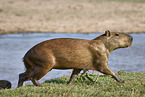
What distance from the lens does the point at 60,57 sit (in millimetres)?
7559

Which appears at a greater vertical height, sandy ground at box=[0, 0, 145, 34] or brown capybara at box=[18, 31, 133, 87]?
brown capybara at box=[18, 31, 133, 87]

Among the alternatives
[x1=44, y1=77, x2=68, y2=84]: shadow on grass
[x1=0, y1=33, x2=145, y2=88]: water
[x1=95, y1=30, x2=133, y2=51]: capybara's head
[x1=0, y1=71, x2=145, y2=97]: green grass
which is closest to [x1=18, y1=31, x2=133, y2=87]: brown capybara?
[x1=95, y1=30, x2=133, y2=51]: capybara's head

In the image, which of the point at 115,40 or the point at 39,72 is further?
the point at 115,40

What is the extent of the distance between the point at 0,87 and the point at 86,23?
1520 cm

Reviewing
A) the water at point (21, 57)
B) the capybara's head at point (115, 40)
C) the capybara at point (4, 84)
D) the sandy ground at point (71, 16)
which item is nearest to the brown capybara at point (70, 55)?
the capybara's head at point (115, 40)

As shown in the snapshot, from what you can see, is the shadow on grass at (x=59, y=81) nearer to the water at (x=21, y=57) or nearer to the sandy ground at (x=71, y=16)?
the water at (x=21, y=57)

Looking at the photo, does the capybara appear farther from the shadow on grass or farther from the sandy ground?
the sandy ground

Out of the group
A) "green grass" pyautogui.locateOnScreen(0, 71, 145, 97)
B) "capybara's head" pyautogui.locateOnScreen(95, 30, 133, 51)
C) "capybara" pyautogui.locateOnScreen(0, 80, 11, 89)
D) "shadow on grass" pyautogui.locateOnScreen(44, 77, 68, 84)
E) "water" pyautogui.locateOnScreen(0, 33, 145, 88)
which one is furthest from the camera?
"water" pyautogui.locateOnScreen(0, 33, 145, 88)

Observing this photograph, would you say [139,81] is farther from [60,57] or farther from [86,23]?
[86,23]

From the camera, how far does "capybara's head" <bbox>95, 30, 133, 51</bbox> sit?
26.1 feet

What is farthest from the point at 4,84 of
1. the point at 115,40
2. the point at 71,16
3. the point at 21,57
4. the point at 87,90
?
the point at 71,16

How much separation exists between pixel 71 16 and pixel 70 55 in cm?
1717

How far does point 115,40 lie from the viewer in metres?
7.98

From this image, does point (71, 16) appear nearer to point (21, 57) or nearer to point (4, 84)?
point (21, 57)
